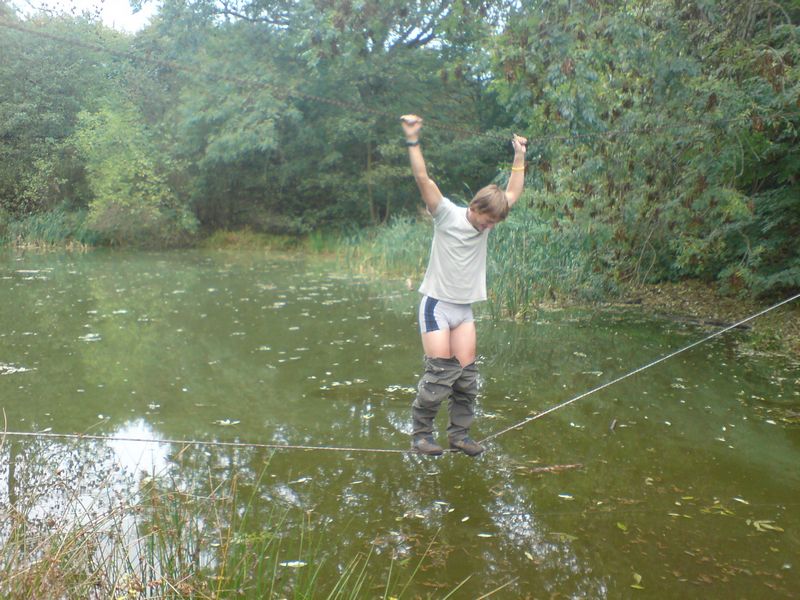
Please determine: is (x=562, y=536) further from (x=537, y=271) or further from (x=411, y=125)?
(x=537, y=271)

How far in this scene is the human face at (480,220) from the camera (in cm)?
438

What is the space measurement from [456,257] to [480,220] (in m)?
0.24

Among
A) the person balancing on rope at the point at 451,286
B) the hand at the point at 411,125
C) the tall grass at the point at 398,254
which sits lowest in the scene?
the tall grass at the point at 398,254

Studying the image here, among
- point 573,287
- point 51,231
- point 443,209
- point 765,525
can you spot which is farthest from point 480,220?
point 51,231

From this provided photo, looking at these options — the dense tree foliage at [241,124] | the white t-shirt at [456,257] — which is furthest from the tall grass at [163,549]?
the dense tree foliage at [241,124]

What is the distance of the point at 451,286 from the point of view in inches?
177

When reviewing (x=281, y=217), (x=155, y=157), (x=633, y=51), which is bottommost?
(x=281, y=217)

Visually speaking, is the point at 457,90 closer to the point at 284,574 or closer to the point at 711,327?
the point at 711,327

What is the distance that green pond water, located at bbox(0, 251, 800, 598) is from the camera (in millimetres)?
3854

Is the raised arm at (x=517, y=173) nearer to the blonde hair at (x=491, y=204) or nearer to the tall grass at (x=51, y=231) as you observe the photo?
the blonde hair at (x=491, y=204)

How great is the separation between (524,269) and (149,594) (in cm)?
888

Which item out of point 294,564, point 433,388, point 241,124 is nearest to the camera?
point 294,564

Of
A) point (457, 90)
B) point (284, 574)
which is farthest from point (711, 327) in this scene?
point (457, 90)

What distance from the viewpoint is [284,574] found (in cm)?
361
